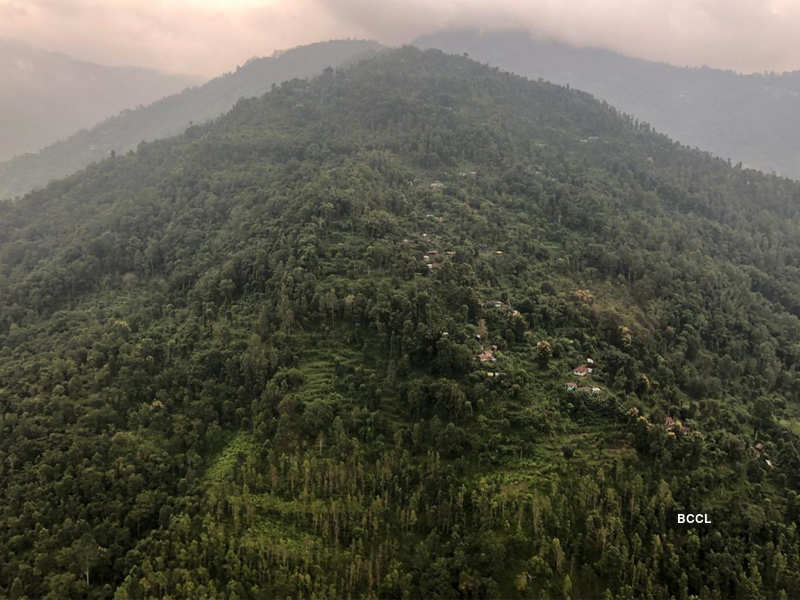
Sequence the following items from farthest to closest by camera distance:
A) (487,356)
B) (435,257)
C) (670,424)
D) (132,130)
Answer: (132,130) → (435,257) → (487,356) → (670,424)

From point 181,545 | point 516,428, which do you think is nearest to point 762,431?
point 516,428

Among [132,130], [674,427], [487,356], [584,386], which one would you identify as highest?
[132,130]

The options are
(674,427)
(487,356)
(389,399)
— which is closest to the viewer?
(674,427)

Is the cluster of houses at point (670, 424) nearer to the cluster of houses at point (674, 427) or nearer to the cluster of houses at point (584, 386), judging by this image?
the cluster of houses at point (674, 427)

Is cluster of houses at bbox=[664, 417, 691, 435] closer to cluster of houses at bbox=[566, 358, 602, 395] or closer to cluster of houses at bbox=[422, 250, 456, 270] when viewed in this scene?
cluster of houses at bbox=[566, 358, 602, 395]

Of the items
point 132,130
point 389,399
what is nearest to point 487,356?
point 389,399

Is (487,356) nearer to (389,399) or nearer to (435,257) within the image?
(389,399)

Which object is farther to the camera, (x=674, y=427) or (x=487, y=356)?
(x=487, y=356)

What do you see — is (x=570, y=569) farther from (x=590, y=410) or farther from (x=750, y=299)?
(x=750, y=299)

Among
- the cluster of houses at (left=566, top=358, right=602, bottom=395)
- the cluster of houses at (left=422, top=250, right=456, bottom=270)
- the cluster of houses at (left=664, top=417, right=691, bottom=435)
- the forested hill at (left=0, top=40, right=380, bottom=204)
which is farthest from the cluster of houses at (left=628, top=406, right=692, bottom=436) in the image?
the forested hill at (left=0, top=40, right=380, bottom=204)
